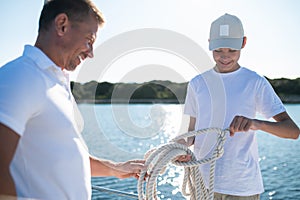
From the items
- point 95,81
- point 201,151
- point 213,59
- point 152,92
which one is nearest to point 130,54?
point 95,81

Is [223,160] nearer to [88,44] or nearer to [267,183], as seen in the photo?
[88,44]

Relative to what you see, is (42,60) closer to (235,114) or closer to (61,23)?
(61,23)

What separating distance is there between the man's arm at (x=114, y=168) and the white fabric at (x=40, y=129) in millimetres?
411

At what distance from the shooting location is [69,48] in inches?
49.1

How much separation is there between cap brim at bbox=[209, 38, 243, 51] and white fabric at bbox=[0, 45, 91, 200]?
3.16 ft

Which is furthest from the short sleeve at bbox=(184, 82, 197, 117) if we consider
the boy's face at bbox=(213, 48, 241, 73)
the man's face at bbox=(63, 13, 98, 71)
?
the man's face at bbox=(63, 13, 98, 71)

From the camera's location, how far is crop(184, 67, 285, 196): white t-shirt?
5.99 ft

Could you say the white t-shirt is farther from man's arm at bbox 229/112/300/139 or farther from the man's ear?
the man's ear

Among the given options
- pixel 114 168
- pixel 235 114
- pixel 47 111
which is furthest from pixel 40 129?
pixel 235 114

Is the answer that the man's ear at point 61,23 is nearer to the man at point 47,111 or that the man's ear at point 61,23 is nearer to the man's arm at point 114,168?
the man at point 47,111

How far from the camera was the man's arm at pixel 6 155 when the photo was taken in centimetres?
97

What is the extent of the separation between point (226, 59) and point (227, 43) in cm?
9

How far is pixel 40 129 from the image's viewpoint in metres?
1.09

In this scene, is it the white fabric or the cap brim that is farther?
the cap brim
